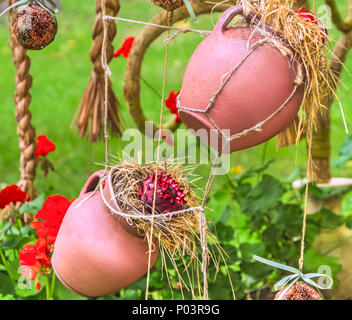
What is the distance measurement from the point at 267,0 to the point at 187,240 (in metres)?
0.49

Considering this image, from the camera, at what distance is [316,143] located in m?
1.85

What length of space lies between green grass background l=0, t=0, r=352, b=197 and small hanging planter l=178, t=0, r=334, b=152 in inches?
65.0

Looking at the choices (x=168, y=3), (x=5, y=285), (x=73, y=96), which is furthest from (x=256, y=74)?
(x=73, y=96)

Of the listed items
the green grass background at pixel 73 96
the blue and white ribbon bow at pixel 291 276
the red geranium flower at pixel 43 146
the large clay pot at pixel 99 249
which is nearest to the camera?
the blue and white ribbon bow at pixel 291 276

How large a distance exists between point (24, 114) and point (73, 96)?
2619 mm

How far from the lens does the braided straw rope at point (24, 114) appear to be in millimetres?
1541

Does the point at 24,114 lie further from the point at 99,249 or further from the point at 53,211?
the point at 99,249

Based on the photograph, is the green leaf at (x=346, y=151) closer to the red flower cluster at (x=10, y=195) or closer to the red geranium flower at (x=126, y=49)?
the red geranium flower at (x=126, y=49)

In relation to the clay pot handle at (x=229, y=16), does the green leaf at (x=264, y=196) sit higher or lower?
lower

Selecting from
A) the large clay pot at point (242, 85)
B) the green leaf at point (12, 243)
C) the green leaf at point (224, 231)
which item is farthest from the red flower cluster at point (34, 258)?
the large clay pot at point (242, 85)

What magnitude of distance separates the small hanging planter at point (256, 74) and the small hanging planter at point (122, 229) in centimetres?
16
